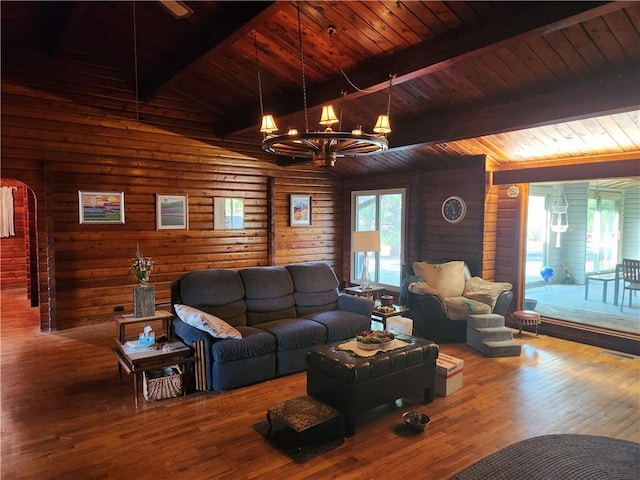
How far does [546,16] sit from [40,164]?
5.83 meters

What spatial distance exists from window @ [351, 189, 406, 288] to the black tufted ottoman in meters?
4.07

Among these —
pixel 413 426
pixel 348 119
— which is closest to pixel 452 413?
pixel 413 426

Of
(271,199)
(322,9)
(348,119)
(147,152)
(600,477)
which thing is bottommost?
(600,477)

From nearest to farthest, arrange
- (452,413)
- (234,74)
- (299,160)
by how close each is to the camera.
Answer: (452,413) < (234,74) < (299,160)

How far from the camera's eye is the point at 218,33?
12.8 ft

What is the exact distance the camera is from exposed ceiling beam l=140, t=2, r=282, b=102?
3.25 metres

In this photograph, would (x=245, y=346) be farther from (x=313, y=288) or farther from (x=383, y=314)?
(x=383, y=314)

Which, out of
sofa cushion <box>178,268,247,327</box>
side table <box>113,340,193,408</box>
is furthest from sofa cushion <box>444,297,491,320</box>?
side table <box>113,340,193,408</box>

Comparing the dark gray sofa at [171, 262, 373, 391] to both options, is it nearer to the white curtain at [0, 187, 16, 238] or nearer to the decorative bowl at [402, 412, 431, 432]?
the decorative bowl at [402, 412, 431, 432]

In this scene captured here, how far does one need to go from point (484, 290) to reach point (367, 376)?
123 inches

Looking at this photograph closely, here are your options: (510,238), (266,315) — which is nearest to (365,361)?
(266,315)

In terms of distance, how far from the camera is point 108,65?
5832 mm

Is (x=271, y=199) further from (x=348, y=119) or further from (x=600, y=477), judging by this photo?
(x=600, y=477)

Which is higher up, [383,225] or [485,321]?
[383,225]
